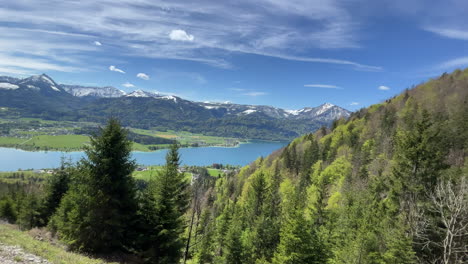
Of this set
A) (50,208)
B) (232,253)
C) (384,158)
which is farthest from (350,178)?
(50,208)

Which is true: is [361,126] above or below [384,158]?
above

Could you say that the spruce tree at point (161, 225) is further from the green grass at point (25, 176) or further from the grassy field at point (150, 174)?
the green grass at point (25, 176)

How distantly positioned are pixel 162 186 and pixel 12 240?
8.09m

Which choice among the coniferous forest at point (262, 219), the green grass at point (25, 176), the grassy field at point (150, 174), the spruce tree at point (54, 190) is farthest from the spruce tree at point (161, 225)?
the green grass at point (25, 176)

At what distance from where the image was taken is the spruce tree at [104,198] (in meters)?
15.7

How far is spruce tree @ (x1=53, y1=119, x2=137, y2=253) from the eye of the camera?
51.5 feet

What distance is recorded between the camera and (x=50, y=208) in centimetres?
2855

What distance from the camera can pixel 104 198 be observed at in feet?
52.7

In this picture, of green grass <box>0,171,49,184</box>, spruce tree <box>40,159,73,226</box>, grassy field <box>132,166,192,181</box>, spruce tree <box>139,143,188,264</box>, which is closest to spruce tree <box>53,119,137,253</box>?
spruce tree <box>139,143,188,264</box>

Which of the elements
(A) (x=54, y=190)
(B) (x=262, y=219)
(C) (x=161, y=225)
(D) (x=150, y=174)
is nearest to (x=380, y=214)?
(B) (x=262, y=219)

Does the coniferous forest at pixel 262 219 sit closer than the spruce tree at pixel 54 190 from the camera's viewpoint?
Yes

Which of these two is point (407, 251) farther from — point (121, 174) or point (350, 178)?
point (350, 178)

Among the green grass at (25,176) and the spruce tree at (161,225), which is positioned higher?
the spruce tree at (161,225)

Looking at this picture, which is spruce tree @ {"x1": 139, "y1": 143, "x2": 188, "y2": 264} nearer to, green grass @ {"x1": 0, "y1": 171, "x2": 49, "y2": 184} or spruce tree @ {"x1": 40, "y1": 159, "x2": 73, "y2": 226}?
spruce tree @ {"x1": 40, "y1": 159, "x2": 73, "y2": 226}
